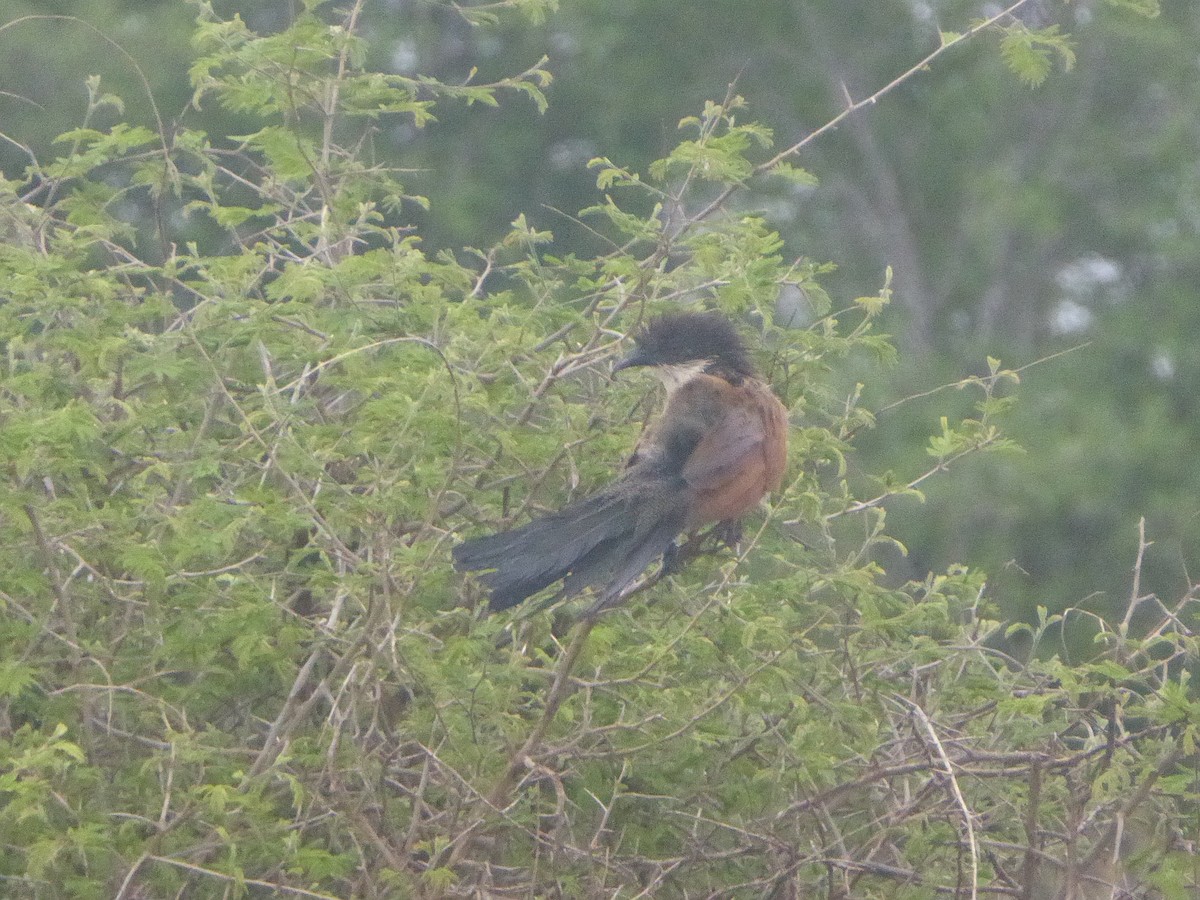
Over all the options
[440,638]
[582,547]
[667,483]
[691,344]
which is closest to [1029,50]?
[691,344]

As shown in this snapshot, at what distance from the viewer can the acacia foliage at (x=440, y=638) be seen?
3188 mm

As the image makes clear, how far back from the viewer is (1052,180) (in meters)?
15.0

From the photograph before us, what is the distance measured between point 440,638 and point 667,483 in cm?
57

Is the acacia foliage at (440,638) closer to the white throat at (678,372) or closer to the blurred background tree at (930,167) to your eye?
the white throat at (678,372)

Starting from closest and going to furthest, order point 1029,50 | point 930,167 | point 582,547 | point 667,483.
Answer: point 582,547 → point 1029,50 → point 667,483 → point 930,167

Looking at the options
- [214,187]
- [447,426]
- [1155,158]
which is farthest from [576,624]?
[1155,158]

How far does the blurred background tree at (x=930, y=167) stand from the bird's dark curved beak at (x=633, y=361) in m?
9.16

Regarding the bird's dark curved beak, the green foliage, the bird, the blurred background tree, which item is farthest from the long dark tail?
the blurred background tree

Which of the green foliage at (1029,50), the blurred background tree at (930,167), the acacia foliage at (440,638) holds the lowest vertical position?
the blurred background tree at (930,167)

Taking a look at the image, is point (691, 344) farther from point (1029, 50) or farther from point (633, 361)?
point (1029, 50)

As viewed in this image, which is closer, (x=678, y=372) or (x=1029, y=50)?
(x=1029, y=50)

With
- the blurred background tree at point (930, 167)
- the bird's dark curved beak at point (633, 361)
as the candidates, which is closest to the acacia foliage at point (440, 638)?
the bird's dark curved beak at point (633, 361)

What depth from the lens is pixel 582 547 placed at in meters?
3.42

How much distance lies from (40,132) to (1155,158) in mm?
8654
